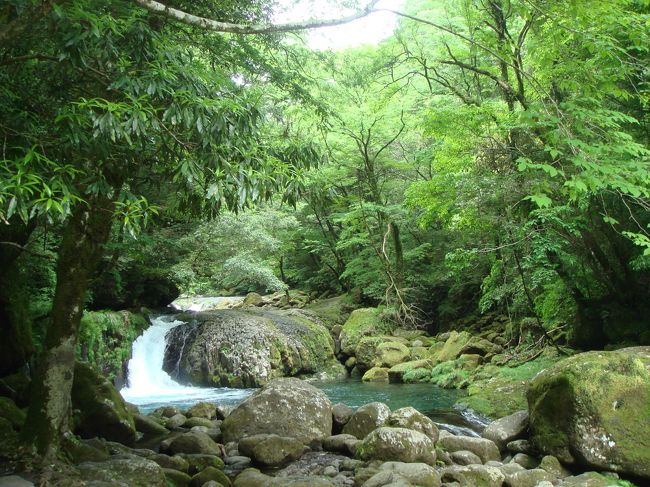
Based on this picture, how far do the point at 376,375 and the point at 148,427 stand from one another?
28.6 feet

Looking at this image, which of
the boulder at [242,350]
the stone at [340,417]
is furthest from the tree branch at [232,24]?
the boulder at [242,350]

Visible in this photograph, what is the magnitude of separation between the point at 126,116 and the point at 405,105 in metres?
15.8

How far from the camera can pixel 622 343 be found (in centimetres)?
1074

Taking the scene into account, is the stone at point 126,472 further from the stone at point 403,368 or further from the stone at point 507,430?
the stone at point 403,368

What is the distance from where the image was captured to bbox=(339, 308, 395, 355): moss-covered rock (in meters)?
18.5

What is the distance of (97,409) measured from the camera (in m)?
7.41

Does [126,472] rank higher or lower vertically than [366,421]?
higher

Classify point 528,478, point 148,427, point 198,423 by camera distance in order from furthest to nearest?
1. point 198,423
2. point 148,427
3. point 528,478

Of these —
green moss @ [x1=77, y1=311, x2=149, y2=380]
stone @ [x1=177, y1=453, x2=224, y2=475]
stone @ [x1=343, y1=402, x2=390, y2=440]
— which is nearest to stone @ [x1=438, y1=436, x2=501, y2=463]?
stone @ [x1=343, y1=402, x2=390, y2=440]

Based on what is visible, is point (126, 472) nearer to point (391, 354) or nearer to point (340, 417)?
point (340, 417)

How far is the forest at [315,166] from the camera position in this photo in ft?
12.7

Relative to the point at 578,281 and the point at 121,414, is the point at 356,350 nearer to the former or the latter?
the point at 578,281

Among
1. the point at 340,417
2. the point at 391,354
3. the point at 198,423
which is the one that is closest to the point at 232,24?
the point at 340,417

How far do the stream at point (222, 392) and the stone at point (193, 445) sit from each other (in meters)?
4.23
